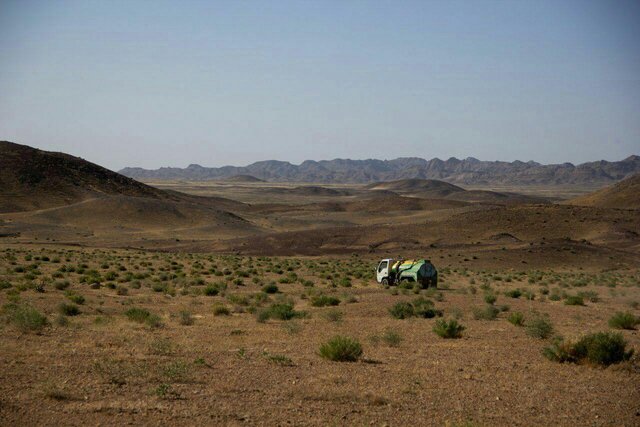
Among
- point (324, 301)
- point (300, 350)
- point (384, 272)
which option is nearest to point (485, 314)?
point (324, 301)

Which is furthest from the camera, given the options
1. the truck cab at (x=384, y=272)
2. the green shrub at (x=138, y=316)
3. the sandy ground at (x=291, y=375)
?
the truck cab at (x=384, y=272)

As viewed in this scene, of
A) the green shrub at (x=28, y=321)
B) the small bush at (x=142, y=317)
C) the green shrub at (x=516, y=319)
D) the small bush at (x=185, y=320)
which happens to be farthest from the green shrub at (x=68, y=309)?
the green shrub at (x=516, y=319)

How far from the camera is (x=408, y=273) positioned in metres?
35.5

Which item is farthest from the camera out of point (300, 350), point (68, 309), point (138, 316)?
point (68, 309)

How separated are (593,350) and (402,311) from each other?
30.0ft

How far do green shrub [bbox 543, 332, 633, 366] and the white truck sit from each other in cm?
1928

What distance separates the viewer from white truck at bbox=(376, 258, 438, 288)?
114 feet

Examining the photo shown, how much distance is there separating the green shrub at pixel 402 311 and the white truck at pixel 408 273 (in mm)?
11374

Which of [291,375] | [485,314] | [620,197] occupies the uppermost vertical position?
[291,375]

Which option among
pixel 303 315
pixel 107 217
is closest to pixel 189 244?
pixel 107 217

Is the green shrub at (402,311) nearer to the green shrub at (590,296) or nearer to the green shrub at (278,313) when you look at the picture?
the green shrub at (278,313)

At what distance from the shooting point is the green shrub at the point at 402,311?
74.9 feet

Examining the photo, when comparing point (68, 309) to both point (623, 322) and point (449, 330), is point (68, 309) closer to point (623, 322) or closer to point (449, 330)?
point (449, 330)

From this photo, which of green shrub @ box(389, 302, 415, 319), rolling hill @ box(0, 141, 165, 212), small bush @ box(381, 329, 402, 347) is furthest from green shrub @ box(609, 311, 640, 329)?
rolling hill @ box(0, 141, 165, 212)
